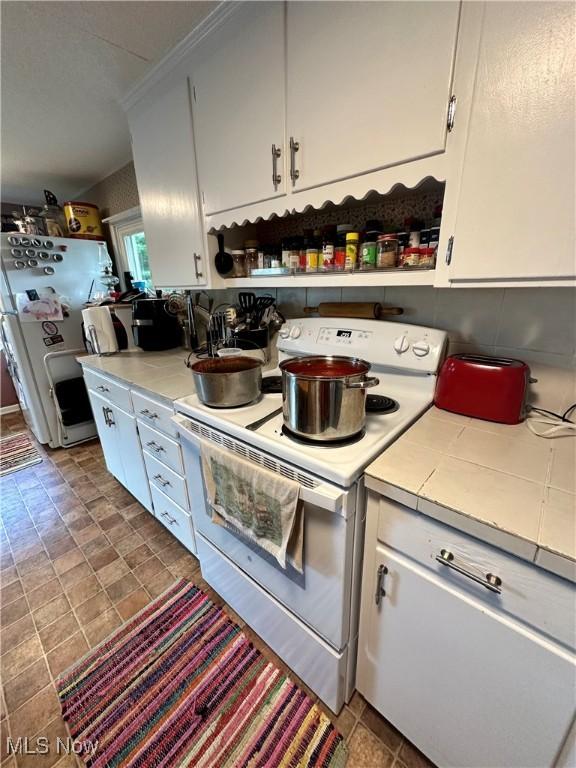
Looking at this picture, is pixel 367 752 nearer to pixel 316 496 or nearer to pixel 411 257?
pixel 316 496

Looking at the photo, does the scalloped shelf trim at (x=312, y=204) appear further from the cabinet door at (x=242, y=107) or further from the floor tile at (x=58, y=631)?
the floor tile at (x=58, y=631)

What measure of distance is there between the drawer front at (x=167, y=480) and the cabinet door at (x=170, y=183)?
37.1 inches

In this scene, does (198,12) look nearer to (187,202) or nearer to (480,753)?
(187,202)

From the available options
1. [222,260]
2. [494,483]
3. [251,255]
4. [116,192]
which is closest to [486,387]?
[494,483]

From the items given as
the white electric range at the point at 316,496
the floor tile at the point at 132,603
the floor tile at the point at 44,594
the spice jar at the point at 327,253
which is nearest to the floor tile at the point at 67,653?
the floor tile at the point at 132,603

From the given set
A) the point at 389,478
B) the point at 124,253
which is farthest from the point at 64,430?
the point at 389,478

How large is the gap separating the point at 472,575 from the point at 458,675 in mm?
297

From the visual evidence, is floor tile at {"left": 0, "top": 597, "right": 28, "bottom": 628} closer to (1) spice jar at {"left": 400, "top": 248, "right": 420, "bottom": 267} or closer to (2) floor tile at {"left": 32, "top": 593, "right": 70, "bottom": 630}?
(2) floor tile at {"left": 32, "top": 593, "right": 70, "bottom": 630}

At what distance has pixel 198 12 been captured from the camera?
107cm

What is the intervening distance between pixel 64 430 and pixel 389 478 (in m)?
2.98

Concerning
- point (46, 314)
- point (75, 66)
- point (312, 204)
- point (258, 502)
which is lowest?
point (258, 502)

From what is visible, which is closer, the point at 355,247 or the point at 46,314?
the point at 355,247

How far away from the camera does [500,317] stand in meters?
1.03

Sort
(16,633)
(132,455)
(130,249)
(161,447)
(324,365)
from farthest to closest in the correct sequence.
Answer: (130,249) < (132,455) < (161,447) < (16,633) < (324,365)
